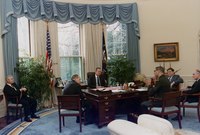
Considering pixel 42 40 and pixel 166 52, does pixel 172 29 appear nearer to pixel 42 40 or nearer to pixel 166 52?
pixel 166 52

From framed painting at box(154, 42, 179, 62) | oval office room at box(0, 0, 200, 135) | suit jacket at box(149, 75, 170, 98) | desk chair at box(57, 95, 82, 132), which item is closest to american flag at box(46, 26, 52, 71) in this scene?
oval office room at box(0, 0, 200, 135)

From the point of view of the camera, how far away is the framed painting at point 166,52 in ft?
30.4

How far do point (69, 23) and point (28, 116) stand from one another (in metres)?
4.08

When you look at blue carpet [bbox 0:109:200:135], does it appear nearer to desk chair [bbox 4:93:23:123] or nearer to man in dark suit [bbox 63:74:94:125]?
man in dark suit [bbox 63:74:94:125]

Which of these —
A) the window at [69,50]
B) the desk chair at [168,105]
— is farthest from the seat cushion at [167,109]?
the window at [69,50]

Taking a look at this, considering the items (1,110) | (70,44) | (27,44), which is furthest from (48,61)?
(1,110)

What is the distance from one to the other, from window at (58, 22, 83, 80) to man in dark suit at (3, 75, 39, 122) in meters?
2.36

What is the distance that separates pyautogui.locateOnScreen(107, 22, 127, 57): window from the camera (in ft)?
32.7

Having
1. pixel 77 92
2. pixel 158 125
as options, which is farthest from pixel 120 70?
pixel 158 125

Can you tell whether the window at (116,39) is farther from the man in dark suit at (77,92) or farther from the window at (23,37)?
the man in dark suit at (77,92)

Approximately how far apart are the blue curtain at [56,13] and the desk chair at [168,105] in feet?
14.5

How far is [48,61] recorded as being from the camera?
8.14 meters

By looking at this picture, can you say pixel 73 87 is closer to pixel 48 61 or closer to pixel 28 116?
pixel 28 116

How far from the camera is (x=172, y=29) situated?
934 cm
